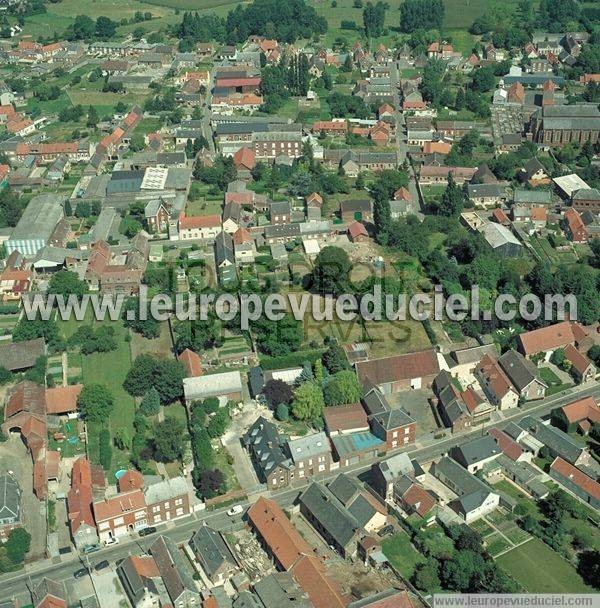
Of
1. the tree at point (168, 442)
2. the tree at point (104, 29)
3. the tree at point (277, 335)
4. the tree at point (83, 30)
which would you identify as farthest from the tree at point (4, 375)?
the tree at point (83, 30)

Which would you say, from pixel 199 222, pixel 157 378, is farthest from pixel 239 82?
pixel 157 378

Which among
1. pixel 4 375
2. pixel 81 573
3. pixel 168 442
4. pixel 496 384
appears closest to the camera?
pixel 81 573

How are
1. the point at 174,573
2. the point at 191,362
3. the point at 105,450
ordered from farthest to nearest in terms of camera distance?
the point at 191,362 → the point at 105,450 → the point at 174,573

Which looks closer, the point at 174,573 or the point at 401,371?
the point at 174,573

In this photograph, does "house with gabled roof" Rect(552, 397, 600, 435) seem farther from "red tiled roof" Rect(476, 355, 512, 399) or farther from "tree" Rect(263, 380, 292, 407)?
"tree" Rect(263, 380, 292, 407)

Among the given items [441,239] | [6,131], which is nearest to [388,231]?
[441,239]

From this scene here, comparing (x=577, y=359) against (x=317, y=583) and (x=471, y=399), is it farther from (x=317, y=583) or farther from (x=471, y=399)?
(x=317, y=583)

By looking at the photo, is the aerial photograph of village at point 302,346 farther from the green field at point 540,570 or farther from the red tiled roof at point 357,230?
the red tiled roof at point 357,230
